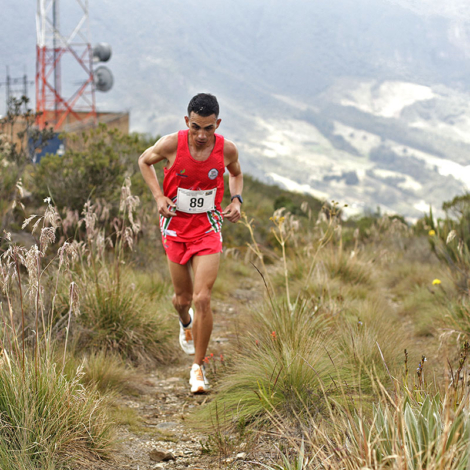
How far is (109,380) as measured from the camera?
4.32m

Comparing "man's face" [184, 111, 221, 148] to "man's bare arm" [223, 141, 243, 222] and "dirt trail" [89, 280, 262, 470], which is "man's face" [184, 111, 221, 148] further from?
"dirt trail" [89, 280, 262, 470]

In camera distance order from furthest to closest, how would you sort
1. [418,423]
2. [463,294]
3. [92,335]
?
1. [463,294]
2. [92,335]
3. [418,423]

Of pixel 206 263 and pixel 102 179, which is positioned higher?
pixel 206 263

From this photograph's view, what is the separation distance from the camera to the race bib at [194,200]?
14.7 feet

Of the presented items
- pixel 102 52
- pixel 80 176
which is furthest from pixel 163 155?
pixel 102 52

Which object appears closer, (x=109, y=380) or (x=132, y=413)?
(x=132, y=413)

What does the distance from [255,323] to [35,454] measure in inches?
101

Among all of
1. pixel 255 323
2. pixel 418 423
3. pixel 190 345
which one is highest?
pixel 418 423

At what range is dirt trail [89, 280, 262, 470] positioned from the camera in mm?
3260

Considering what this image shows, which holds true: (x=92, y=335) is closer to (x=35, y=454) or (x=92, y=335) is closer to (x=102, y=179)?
(x=35, y=454)

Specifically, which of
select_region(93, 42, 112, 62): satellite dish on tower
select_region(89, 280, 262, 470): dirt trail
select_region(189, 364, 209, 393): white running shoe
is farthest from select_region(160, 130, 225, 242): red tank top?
select_region(93, 42, 112, 62): satellite dish on tower

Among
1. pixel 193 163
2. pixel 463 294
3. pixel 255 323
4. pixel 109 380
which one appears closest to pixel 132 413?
pixel 109 380

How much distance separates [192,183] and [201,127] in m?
0.46

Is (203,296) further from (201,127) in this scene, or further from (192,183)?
(201,127)
